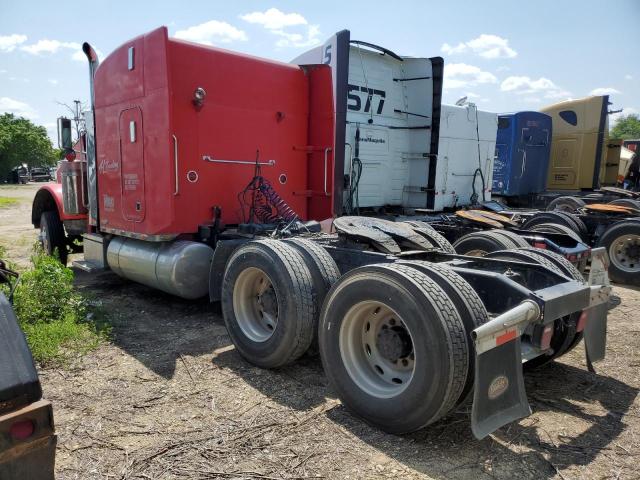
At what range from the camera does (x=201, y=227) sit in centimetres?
600

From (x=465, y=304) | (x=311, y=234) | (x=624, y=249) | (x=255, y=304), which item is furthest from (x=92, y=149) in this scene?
(x=624, y=249)

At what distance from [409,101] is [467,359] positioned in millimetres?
6350

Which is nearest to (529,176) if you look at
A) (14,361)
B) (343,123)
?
(343,123)

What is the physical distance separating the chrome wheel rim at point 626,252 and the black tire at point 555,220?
22.6 inches

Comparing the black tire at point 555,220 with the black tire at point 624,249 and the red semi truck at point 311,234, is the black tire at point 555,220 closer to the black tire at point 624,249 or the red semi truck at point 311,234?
the black tire at point 624,249

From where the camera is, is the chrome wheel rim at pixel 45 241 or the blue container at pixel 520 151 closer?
the chrome wheel rim at pixel 45 241

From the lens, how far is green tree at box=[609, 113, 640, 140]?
234 feet

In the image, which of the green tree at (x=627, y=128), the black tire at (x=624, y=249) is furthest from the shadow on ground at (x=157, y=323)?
the green tree at (x=627, y=128)

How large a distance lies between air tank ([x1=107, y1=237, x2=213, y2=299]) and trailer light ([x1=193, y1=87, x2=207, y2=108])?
5.01ft

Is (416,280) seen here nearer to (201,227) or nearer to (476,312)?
(476,312)

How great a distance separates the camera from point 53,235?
8.30 m

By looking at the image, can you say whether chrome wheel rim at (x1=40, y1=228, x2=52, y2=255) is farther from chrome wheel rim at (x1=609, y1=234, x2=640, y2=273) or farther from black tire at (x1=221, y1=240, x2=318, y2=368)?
chrome wheel rim at (x1=609, y1=234, x2=640, y2=273)

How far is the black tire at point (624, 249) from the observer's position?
7.84m

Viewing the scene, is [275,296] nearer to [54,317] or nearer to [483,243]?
[483,243]
